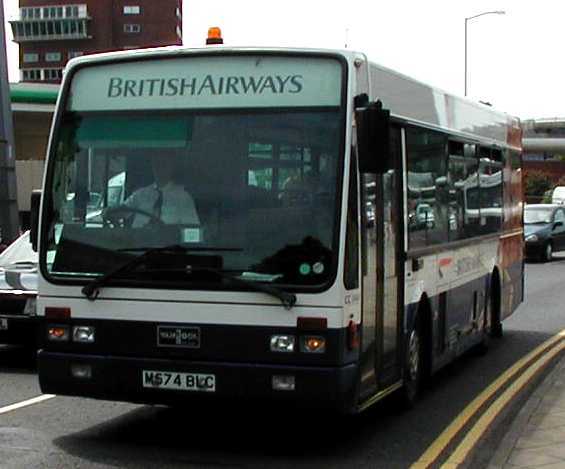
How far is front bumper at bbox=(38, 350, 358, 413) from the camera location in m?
6.82

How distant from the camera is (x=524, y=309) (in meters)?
18.8

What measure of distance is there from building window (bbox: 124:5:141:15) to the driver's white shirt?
119970mm

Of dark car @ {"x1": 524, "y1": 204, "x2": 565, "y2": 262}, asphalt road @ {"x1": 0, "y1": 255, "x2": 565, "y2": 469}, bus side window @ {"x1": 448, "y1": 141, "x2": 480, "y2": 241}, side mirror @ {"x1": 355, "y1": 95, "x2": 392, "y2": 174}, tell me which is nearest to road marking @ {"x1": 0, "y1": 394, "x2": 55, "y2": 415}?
asphalt road @ {"x1": 0, "y1": 255, "x2": 565, "y2": 469}

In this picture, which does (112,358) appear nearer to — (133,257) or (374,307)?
(133,257)

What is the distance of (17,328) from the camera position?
35.4 feet

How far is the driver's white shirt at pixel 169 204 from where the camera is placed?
7.21m

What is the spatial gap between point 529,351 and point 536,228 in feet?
67.0

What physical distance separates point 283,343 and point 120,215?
1.48 m

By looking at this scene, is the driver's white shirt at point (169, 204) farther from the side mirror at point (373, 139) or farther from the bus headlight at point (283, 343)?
the side mirror at point (373, 139)

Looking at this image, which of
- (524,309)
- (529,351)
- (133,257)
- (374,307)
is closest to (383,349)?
(374,307)

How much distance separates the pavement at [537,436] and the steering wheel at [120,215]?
2.90m

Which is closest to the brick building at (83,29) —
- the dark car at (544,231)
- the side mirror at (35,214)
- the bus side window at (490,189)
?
the dark car at (544,231)

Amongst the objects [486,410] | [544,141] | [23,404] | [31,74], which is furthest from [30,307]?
[31,74]

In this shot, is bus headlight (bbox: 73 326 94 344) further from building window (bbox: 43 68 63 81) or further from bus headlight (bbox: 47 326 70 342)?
building window (bbox: 43 68 63 81)
